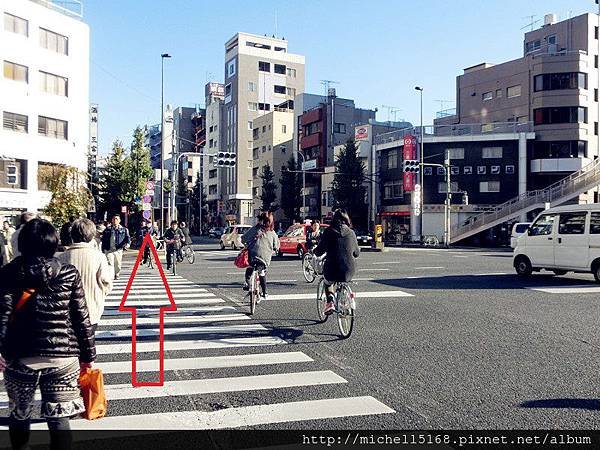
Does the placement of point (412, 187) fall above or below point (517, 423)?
above

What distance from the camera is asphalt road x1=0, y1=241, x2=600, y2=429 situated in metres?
4.71

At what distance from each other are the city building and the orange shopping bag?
6153cm

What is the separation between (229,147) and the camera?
292ft

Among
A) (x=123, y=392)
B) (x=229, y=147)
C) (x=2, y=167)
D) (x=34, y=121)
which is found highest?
(x=229, y=147)

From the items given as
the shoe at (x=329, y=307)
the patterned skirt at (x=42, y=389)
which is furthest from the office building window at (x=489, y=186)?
the patterned skirt at (x=42, y=389)

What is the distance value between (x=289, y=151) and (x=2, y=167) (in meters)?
49.7

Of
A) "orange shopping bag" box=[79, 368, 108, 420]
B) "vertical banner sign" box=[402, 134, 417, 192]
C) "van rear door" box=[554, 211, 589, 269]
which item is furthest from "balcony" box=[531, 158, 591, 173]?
"orange shopping bag" box=[79, 368, 108, 420]

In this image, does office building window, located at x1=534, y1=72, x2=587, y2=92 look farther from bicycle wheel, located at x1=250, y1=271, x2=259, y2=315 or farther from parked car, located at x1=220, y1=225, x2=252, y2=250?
bicycle wheel, located at x1=250, y1=271, x2=259, y2=315

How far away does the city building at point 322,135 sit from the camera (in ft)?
219

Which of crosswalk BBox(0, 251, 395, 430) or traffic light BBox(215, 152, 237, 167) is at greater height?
traffic light BBox(215, 152, 237, 167)

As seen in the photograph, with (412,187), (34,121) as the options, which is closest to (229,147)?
(412,187)

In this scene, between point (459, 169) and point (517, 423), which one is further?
point (459, 169)

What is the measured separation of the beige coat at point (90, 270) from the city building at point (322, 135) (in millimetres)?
60300

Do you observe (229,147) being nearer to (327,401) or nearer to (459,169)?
(459,169)
